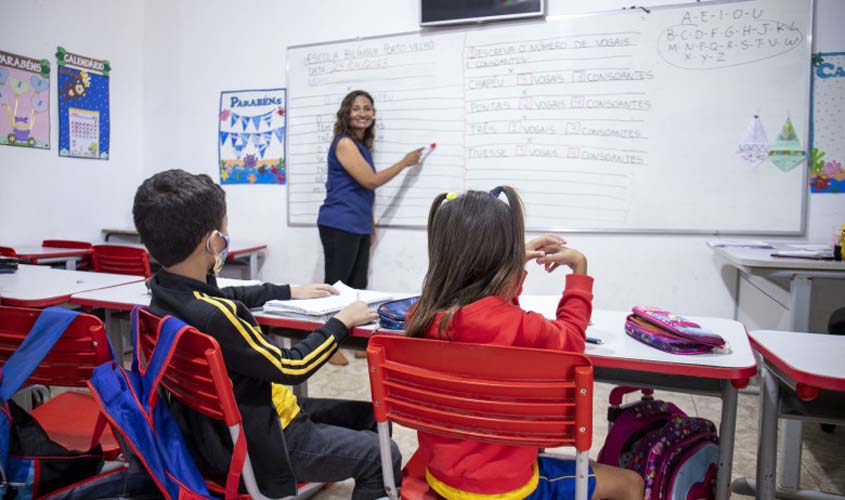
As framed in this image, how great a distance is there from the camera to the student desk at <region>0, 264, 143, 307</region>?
183 cm

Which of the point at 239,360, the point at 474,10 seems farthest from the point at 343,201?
the point at 239,360

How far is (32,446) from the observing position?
1.21 m

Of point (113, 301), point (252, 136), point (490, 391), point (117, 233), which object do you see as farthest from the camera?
point (117, 233)

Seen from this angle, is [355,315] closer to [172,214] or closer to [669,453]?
[172,214]

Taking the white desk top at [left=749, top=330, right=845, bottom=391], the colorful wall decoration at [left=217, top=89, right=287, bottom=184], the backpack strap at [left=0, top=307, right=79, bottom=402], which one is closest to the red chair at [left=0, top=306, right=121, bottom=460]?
the backpack strap at [left=0, top=307, right=79, bottom=402]

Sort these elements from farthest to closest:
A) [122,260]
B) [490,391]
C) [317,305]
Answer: [122,260] → [317,305] → [490,391]

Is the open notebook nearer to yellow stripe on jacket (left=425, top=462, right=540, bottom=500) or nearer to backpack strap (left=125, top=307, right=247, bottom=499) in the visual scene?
backpack strap (left=125, top=307, right=247, bottom=499)

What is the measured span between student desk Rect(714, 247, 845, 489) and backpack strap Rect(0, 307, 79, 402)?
2167mm

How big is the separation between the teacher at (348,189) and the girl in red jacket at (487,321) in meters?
2.18

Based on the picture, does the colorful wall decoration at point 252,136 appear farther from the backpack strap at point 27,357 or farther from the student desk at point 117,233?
the backpack strap at point 27,357

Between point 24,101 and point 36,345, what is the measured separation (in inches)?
121

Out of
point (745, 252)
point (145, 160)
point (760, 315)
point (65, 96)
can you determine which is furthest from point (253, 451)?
point (145, 160)

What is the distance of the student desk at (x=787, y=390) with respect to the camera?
1154 mm

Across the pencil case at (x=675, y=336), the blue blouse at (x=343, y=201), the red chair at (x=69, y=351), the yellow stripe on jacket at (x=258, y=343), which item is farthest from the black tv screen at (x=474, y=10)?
the red chair at (x=69, y=351)
